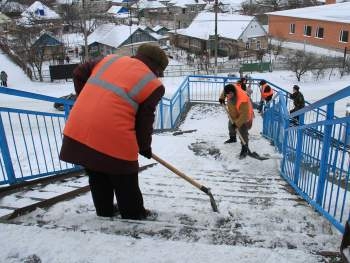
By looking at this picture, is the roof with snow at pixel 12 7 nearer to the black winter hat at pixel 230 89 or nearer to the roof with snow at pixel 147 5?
the roof with snow at pixel 147 5

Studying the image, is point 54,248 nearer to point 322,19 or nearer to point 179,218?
point 179,218

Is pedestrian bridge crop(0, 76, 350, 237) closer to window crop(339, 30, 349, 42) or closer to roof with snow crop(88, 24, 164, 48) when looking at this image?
window crop(339, 30, 349, 42)

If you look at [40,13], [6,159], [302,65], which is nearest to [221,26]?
[302,65]

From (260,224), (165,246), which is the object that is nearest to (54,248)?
(165,246)

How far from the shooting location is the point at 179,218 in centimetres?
347

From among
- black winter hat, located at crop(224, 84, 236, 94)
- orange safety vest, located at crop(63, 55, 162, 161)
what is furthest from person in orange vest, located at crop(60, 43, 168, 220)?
black winter hat, located at crop(224, 84, 236, 94)

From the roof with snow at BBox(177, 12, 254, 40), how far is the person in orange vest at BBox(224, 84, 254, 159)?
30.3m

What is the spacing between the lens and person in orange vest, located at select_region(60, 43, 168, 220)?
2795mm

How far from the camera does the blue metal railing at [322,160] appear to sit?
11.1 feet

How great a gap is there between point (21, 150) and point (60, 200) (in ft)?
21.0

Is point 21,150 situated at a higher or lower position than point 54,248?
lower

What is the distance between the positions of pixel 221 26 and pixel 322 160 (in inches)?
1431

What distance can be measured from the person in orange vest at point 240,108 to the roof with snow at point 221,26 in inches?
1194

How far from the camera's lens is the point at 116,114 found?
2791 millimetres
